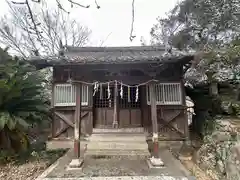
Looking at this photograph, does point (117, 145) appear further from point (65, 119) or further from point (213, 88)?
point (213, 88)

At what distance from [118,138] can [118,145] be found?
0.32 m

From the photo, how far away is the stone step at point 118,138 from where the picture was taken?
631 cm

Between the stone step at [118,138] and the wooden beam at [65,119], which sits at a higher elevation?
the wooden beam at [65,119]

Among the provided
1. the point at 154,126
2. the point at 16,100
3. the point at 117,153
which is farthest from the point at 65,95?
the point at 154,126

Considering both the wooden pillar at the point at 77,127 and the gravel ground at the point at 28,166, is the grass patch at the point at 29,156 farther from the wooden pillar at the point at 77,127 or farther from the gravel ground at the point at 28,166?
the wooden pillar at the point at 77,127

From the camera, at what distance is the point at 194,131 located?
26.4 feet

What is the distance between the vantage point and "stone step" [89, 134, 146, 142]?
20.7ft

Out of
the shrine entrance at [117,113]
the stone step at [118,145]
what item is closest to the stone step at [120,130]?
the shrine entrance at [117,113]

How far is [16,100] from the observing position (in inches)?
224

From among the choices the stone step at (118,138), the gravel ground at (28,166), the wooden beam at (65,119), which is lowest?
the gravel ground at (28,166)

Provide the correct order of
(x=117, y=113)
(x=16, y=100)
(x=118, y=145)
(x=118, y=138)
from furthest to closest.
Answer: (x=117, y=113) < (x=118, y=138) < (x=118, y=145) < (x=16, y=100)

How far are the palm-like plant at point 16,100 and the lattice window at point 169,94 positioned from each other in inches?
159

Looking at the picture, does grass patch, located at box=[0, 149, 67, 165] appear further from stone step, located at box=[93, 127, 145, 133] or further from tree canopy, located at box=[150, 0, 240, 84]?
tree canopy, located at box=[150, 0, 240, 84]

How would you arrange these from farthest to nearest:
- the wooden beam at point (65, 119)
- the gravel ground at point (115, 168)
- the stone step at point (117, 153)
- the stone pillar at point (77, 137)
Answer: the wooden beam at point (65, 119)
the stone step at point (117, 153)
the stone pillar at point (77, 137)
the gravel ground at point (115, 168)
